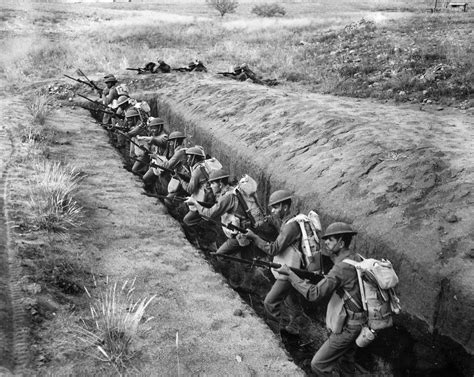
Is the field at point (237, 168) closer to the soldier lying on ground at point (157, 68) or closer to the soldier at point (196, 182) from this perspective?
the soldier at point (196, 182)

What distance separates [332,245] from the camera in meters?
4.66

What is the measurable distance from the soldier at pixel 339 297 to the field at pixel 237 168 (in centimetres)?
50

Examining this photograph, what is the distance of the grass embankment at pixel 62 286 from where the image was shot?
4.36 meters

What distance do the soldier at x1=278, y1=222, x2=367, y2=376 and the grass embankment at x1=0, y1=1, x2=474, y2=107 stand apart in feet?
23.6

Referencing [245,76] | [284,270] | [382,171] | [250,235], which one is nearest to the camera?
[284,270]

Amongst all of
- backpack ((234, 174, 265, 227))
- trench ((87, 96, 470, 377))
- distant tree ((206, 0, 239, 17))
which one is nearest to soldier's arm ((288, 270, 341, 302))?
trench ((87, 96, 470, 377))

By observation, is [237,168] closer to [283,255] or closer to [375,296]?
[283,255]

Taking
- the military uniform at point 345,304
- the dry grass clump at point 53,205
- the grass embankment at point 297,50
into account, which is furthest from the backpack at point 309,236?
the grass embankment at point 297,50

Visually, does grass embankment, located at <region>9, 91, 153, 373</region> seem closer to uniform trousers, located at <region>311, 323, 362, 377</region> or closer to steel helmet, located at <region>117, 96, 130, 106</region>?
uniform trousers, located at <region>311, 323, 362, 377</region>

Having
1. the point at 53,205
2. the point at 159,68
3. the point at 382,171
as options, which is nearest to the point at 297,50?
the point at 159,68

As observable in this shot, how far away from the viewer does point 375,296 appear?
432cm

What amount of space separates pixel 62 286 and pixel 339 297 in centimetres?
329

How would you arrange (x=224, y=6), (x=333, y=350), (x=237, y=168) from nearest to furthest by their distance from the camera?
1. (x=333, y=350)
2. (x=237, y=168)
3. (x=224, y=6)

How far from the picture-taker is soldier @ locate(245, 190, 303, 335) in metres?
5.40
